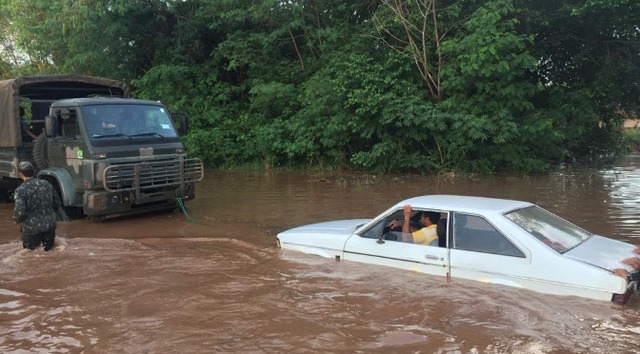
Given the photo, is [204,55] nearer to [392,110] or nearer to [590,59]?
[392,110]

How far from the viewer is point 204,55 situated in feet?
77.9

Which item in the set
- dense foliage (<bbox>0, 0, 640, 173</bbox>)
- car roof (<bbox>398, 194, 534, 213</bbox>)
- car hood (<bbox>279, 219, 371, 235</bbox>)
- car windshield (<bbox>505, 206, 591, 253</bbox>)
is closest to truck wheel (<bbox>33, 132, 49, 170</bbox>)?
car hood (<bbox>279, 219, 371, 235</bbox>)

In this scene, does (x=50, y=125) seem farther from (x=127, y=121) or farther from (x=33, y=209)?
(x=33, y=209)

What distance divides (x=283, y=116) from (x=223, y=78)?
182 inches

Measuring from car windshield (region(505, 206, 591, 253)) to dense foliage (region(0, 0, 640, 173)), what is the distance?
9731 millimetres

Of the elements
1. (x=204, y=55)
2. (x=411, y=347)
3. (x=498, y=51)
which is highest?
(x=204, y=55)

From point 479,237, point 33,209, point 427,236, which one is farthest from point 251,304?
point 33,209

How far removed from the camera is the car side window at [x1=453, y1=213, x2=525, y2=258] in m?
5.60

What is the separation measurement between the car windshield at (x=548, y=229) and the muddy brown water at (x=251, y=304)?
604 mm

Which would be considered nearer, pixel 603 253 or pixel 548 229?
pixel 603 253

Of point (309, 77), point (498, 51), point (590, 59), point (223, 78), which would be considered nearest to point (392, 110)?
point (498, 51)

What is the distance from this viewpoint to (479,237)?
582 cm

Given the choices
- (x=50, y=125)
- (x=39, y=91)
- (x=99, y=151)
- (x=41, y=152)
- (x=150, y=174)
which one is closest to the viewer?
(x=99, y=151)

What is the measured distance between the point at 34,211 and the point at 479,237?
20.5ft
